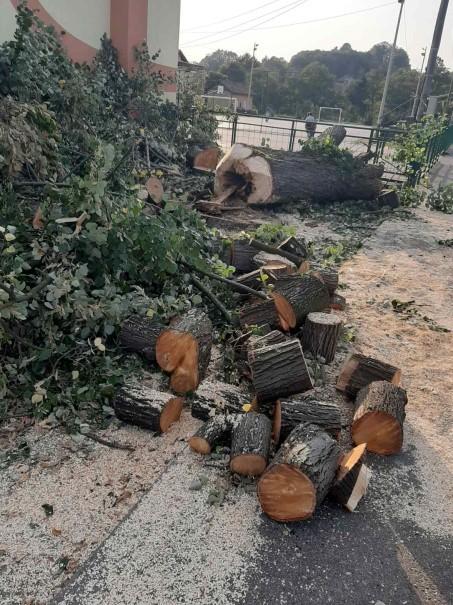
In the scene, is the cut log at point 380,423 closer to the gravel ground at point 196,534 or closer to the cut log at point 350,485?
the gravel ground at point 196,534

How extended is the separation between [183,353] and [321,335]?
1.20 m

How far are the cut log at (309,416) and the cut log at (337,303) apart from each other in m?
2.11

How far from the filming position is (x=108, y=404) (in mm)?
3129

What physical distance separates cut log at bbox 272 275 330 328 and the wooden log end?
69.9 inches

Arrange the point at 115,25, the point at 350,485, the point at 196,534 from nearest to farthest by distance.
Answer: the point at 196,534 < the point at 350,485 < the point at 115,25

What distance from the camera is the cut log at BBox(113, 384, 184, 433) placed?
2932 millimetres

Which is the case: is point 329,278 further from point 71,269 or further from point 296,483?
point 296,483

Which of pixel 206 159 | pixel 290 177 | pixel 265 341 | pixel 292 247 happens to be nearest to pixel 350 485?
pixel 265 341

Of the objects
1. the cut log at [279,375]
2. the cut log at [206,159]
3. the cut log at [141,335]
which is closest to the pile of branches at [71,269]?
the cut log at [141,335]

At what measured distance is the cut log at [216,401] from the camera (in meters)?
3.07

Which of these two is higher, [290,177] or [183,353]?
[290,177]

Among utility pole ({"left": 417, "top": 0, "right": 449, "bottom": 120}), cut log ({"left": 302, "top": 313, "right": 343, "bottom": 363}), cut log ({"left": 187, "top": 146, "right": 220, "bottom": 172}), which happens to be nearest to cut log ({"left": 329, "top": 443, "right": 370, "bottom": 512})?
cut log ({"left": 302, "top": 313, "right": 343, "bottom": 363})

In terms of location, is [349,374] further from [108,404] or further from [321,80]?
[321,80]

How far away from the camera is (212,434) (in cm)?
281
